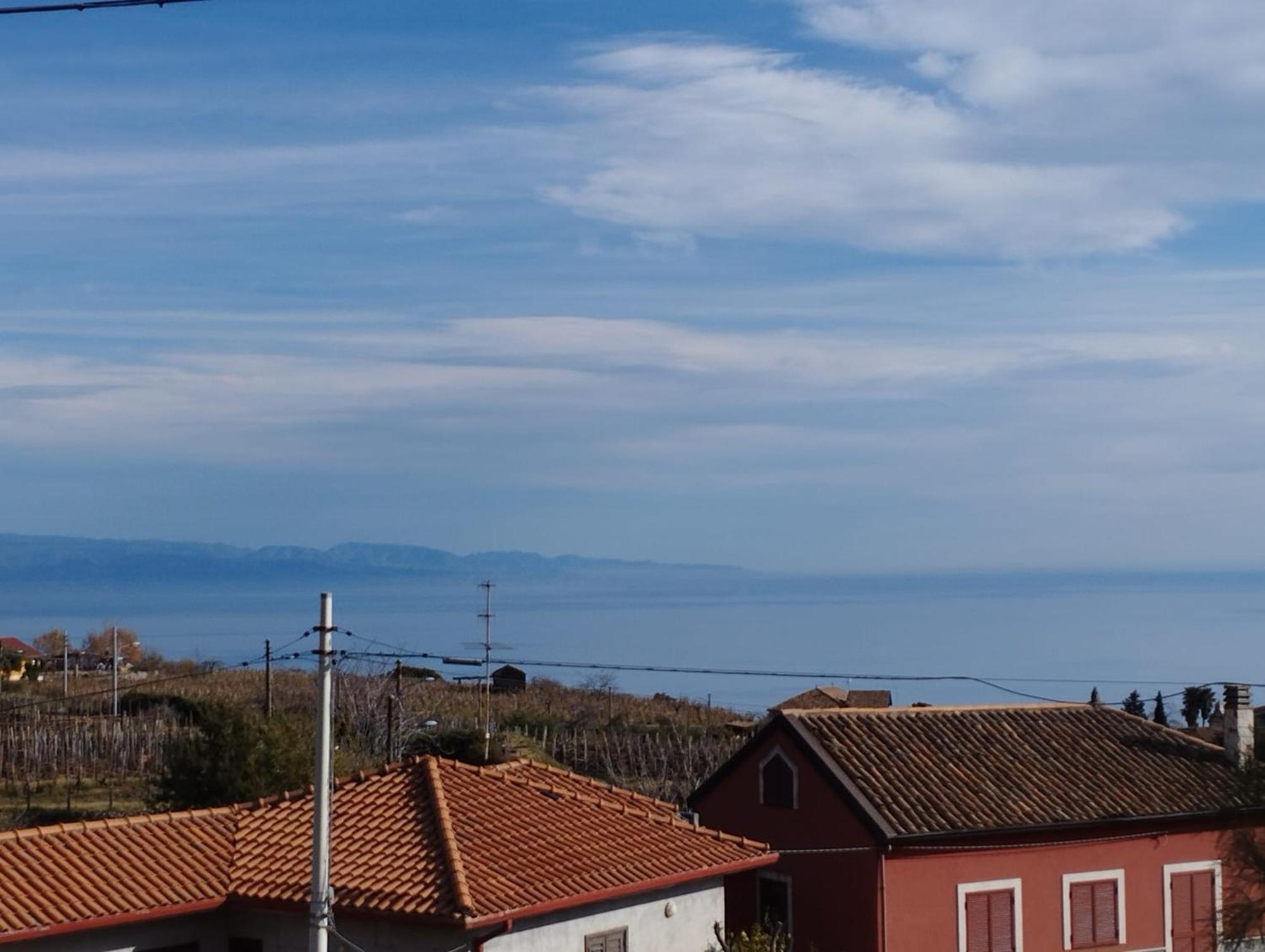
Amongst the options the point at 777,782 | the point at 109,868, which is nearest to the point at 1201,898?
the point at 777,782

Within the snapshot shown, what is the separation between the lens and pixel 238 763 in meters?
26.1

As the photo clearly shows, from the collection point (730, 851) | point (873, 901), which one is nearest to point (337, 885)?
point (730, 851)

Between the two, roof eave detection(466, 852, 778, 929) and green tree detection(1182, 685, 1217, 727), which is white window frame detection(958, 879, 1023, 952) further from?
green tree detection(1182, 685, 1217, 727)

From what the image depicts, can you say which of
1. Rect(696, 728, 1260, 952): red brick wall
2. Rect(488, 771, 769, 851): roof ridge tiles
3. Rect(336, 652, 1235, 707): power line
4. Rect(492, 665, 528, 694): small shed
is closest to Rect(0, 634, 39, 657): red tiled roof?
Rect(492, 665, 528, 694): small shed

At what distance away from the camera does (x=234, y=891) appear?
58.1 ft

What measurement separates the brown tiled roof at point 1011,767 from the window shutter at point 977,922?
1064 millimetres

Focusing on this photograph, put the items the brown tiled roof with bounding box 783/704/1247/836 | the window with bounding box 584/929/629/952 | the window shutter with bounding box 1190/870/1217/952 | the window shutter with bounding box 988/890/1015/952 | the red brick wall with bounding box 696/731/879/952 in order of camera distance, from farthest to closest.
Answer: the window shutter with bounding box 1190/870/1217/952 → the brown tiled roof with bounding box 783/704/1247/836 → the window shutter with bounding box 988/890/1015/952 → the red brick wall with bounding box 696/731/879/952 → the window with bounding box 584/929/629/952

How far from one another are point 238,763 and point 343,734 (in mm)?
11685

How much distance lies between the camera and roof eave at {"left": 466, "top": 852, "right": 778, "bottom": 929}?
16422 millimetres

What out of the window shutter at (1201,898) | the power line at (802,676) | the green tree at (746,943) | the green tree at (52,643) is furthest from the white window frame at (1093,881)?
the green tree at (52,643)

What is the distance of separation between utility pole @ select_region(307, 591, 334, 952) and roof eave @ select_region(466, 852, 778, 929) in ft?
12.0

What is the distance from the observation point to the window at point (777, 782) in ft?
83.3

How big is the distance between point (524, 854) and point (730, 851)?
325 cm

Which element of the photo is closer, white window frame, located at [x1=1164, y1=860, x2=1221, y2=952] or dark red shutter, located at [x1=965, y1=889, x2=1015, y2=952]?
dark red shutter, located at [x1=965, y1=889, x2=1015, y2=952]
